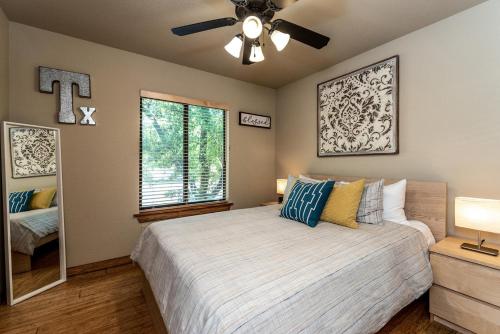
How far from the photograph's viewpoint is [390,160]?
239 cm

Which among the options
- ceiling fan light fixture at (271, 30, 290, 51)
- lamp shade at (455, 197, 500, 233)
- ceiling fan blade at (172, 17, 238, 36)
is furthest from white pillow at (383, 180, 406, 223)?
ceiling fan blade at (172, 17, 238, 36)

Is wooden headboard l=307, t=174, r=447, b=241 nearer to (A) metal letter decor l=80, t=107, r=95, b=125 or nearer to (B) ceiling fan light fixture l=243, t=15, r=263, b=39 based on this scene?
(B) ceiling fan light fixture l=243, t=15, r=263, b=39

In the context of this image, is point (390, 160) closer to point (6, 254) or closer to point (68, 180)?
point (68, 180)

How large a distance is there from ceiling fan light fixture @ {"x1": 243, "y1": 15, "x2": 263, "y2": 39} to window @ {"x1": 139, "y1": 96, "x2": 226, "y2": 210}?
176 centimetres

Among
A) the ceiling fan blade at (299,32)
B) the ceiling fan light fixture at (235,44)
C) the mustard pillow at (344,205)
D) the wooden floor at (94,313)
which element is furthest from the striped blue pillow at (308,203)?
the ceiling fan light fixture at (235,44)

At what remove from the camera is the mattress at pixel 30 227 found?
1.94 m

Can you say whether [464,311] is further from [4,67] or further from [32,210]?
[4,67]

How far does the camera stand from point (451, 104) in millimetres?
1977

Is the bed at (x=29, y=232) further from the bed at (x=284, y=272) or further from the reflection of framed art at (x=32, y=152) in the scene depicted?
the bed at (x=284, y=272)

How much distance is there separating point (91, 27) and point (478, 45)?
11.0 feet

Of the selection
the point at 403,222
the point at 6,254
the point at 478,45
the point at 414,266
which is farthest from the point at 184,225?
the point at 478,45

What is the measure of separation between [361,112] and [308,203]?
1336 mm

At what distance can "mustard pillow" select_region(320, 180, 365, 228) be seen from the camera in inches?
73.4

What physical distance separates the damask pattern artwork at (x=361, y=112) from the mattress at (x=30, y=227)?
10.1 feet
